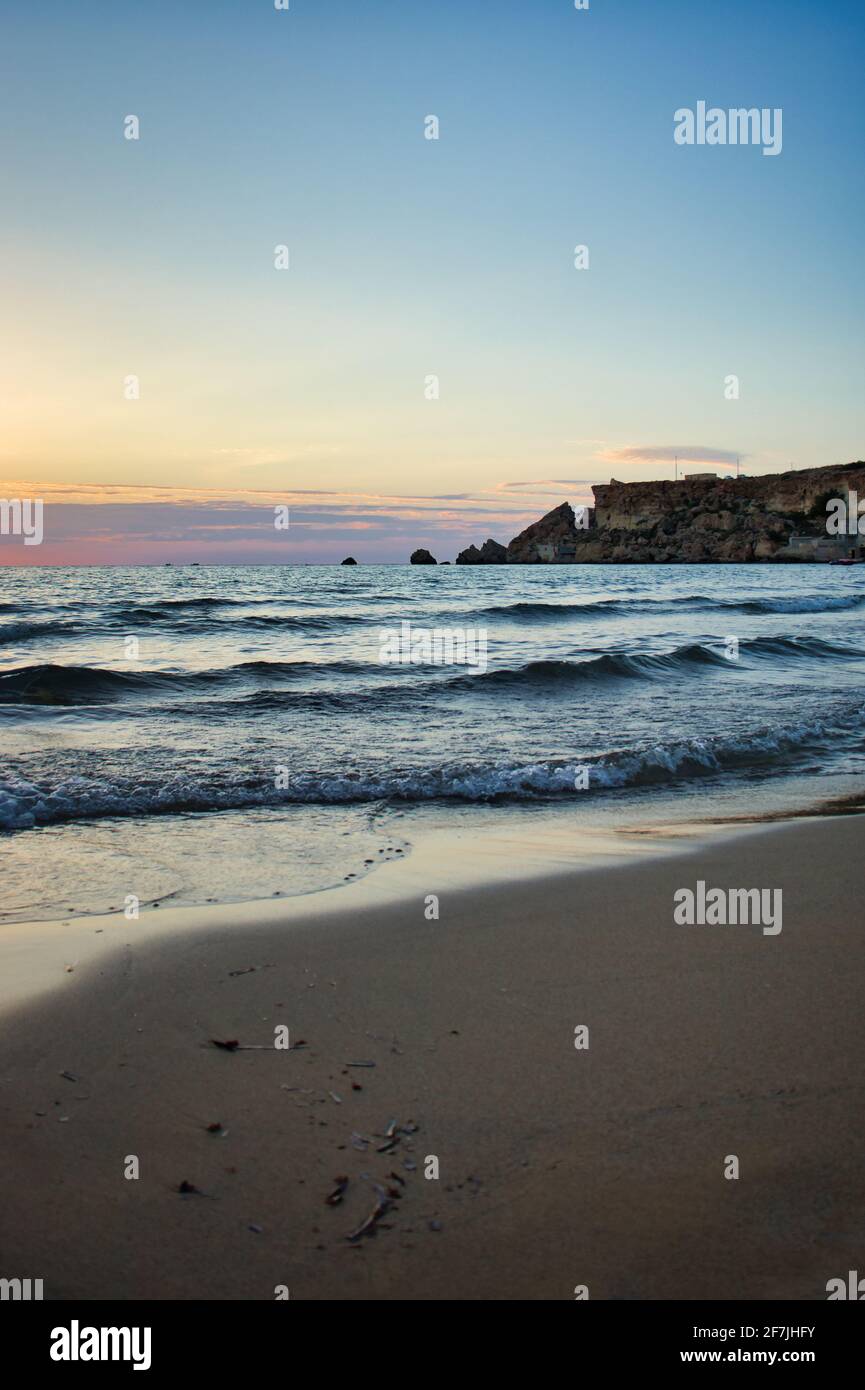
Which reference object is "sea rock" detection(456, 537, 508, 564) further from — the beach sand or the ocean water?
the beach sand

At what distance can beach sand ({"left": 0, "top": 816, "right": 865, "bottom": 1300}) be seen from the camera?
2.35 metres

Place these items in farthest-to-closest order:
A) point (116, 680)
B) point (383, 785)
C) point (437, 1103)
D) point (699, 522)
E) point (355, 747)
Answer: point (699, 522) < point (116, 680) < point (355, 747) < point (383, 785) < point (437, 1103)

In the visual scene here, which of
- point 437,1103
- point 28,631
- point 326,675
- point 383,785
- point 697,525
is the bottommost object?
point 437,1103

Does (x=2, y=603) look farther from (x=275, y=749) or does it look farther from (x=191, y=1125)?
(x=191, y=1125)

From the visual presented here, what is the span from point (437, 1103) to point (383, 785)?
5.22 metres

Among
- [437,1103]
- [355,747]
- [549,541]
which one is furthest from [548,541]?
[437,1103]

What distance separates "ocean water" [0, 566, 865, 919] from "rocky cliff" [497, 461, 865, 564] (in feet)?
342

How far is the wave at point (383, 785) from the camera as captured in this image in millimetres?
7441

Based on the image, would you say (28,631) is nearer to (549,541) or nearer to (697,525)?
Answer: (697,525)

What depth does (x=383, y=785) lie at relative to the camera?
821cm

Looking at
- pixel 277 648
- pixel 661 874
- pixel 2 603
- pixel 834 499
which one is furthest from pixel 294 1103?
pixel 834 499

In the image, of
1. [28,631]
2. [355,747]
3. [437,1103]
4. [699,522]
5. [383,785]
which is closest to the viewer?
[437,1103]

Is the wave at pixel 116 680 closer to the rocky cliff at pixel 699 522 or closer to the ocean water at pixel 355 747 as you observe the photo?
the ocean water at pixel 355 747
